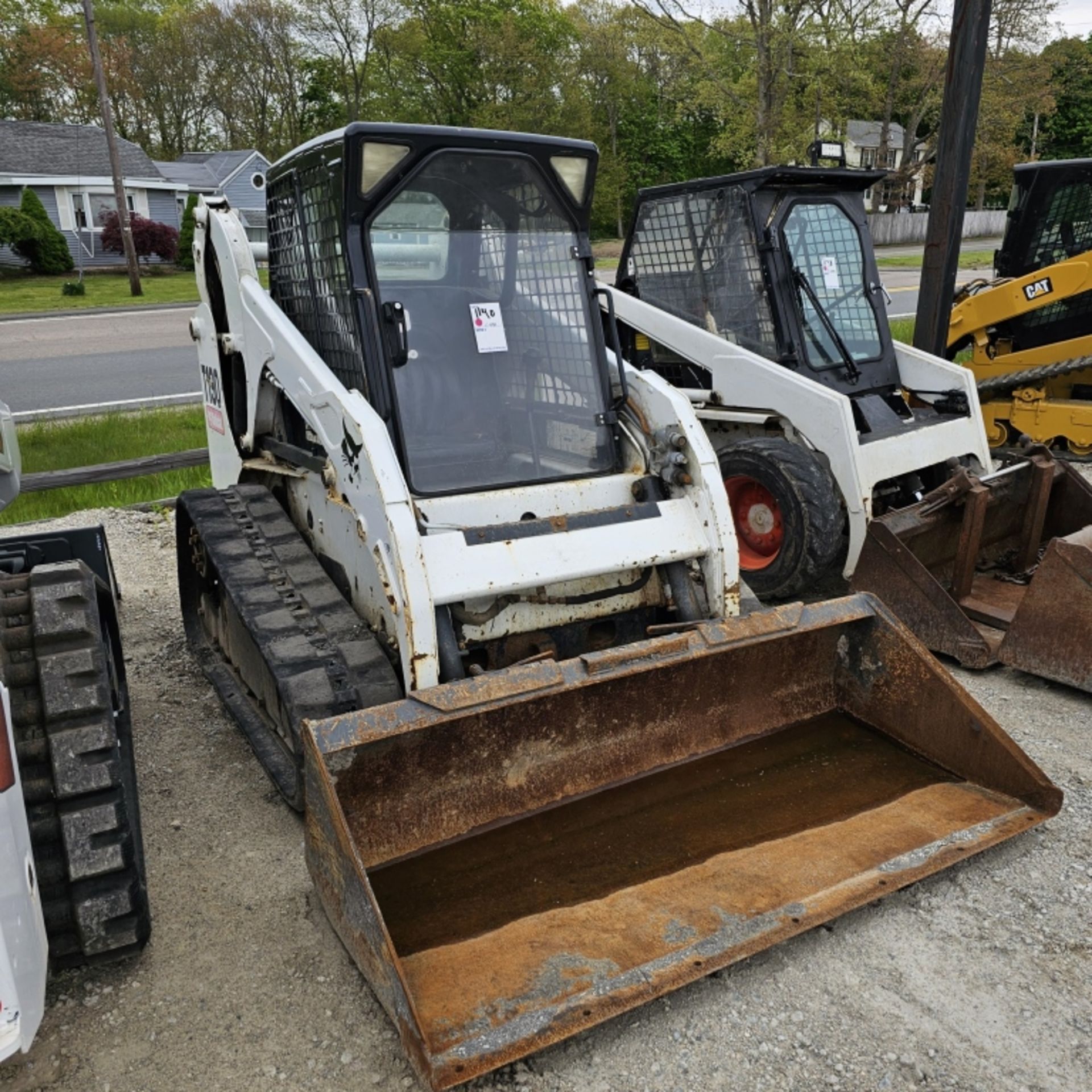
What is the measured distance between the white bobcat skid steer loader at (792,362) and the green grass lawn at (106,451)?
3418 millimetres

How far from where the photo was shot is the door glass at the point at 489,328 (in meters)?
3.82

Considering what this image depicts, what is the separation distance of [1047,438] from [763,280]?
407 centimetres

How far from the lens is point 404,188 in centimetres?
378

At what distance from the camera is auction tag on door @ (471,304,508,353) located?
397cm

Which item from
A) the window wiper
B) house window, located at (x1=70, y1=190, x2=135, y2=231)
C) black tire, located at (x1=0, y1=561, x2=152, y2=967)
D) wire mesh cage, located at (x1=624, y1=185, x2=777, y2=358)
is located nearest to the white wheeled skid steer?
black tire, located at (x1=0, y1=561, x2=152, y2=967)

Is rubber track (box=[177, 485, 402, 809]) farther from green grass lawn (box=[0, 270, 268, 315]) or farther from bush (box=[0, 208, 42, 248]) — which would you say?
bush (box=[0, 208, 42, 248])

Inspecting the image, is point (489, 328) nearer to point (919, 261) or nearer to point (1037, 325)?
point (1037, 325)

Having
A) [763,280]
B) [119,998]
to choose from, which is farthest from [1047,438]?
[119,998]

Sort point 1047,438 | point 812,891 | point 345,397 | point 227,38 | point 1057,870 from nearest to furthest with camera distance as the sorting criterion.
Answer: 1. point 812,891
2. point 1057,870
3. point 345,397
4. point 1047,438
5. point 227,38

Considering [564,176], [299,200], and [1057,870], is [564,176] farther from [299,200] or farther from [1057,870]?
[1057,870]

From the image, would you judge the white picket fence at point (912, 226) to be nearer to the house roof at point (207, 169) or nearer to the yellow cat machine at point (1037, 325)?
the house roof at point (207, 169)

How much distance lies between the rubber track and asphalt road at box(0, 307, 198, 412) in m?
7.81

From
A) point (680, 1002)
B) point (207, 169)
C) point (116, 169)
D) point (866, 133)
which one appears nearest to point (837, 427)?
point (680, 1002)

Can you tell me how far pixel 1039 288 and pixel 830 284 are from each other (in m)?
2.85
